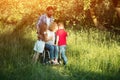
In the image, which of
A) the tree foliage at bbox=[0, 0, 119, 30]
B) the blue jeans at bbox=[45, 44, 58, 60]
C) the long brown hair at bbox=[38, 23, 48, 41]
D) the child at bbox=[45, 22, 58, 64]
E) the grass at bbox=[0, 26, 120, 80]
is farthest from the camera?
the tree foliage at bbox=[0, 0, 119, 30]

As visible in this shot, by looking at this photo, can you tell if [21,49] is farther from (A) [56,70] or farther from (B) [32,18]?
(B) [32,18]

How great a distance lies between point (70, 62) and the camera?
1195 centimetres

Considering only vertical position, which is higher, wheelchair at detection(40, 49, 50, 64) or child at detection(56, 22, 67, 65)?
child at detection(56, 22, 67, 65)

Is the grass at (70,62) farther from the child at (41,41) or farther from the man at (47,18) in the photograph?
the man at (47,18)

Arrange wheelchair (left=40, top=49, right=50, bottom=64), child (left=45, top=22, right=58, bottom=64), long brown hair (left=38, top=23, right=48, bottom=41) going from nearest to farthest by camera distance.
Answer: long brown hair (left=38, top=23, right=48, bottom=41) < child (left=45, top=22, right=58, bottom=64) < wheelchair (left=40, top=49, right=50, bottom=64)

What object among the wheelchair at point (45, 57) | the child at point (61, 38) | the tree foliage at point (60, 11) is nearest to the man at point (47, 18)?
the child at point (61, 38)

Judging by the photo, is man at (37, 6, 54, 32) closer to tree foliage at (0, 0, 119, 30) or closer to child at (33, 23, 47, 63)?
child at (33, 23, 47, 63)

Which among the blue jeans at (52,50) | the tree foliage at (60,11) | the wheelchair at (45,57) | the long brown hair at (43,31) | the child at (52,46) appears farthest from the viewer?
the tree foliage at (60,11)

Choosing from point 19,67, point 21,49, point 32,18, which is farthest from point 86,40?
point 32,18

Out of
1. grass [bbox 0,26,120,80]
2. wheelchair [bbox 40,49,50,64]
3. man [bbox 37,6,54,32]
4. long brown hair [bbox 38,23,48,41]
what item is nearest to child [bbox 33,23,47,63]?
long brown hair [bbox 38,23,48,41]

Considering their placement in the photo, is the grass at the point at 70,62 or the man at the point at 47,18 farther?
the man at the point at 47,18

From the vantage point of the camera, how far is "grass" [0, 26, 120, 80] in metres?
10.2

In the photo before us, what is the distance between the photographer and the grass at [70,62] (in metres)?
10.2

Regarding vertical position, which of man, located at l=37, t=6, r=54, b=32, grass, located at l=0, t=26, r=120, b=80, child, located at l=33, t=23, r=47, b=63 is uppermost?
man, located at l=37, t=6, r=54, b=32
